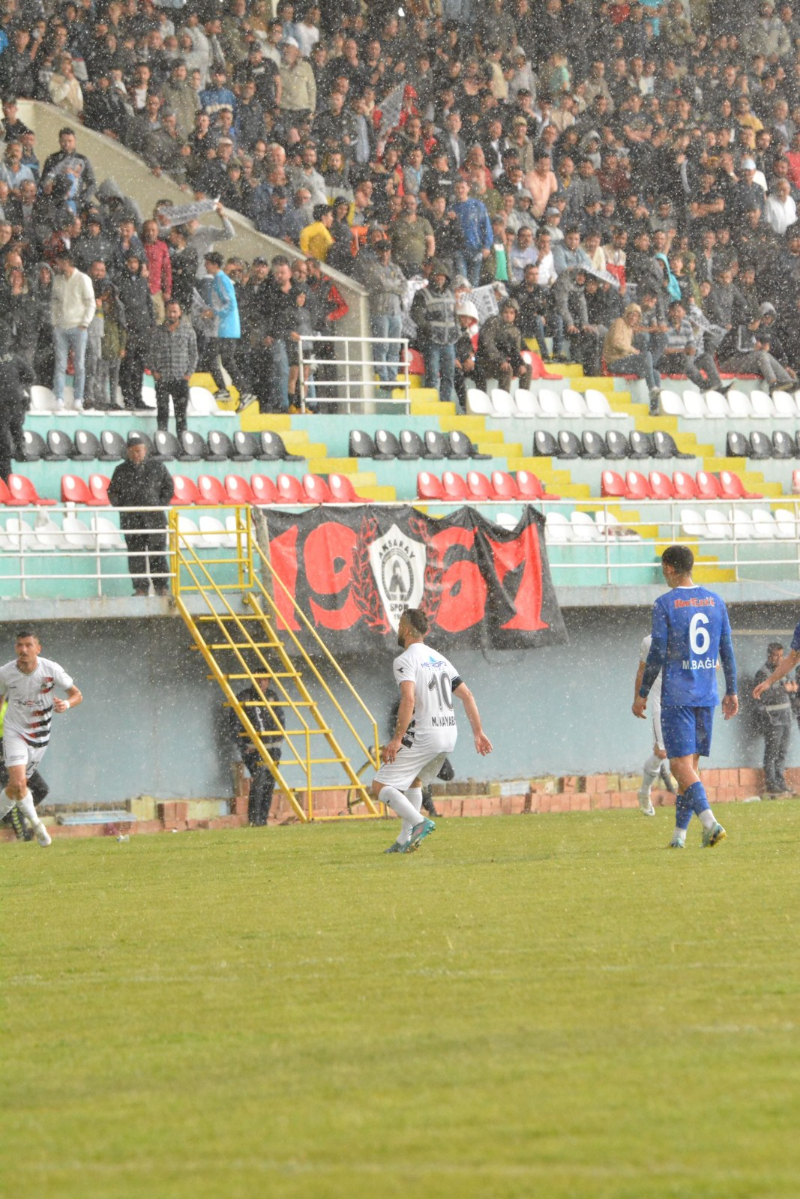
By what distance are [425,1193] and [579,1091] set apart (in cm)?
112

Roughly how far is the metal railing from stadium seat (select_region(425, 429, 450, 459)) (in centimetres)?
83

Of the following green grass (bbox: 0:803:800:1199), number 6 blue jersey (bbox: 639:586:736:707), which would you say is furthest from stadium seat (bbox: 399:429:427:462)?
green grass (bbox: 0:803:800:1199)

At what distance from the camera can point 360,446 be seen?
85.7ft

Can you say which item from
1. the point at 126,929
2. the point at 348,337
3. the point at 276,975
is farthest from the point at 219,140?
the point at 276,975

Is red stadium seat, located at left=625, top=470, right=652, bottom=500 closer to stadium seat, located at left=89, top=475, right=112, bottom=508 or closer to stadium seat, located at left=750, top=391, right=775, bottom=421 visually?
stadium seat, located at left=750, top=391, right=775, bottom=421

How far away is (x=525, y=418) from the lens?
2836cm

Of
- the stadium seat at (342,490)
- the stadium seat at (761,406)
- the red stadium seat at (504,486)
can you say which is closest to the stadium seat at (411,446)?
the red stadium seat at (504,486)

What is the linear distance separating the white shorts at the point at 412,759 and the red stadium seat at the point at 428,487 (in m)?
11.4

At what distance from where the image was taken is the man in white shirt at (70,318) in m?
23.1

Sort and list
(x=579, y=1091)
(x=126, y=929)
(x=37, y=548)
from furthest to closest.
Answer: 1. (x=37, y=548)
2. (x=126, y=929)
3. (x=579, y=1091)

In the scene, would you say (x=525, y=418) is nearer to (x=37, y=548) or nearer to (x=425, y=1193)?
(x=37, y=548)

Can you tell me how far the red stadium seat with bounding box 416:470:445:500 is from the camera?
25625 mm

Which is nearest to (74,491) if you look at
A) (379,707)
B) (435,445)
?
(379,707)

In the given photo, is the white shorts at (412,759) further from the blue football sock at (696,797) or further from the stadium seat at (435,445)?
the stadium seat at (435,445)
